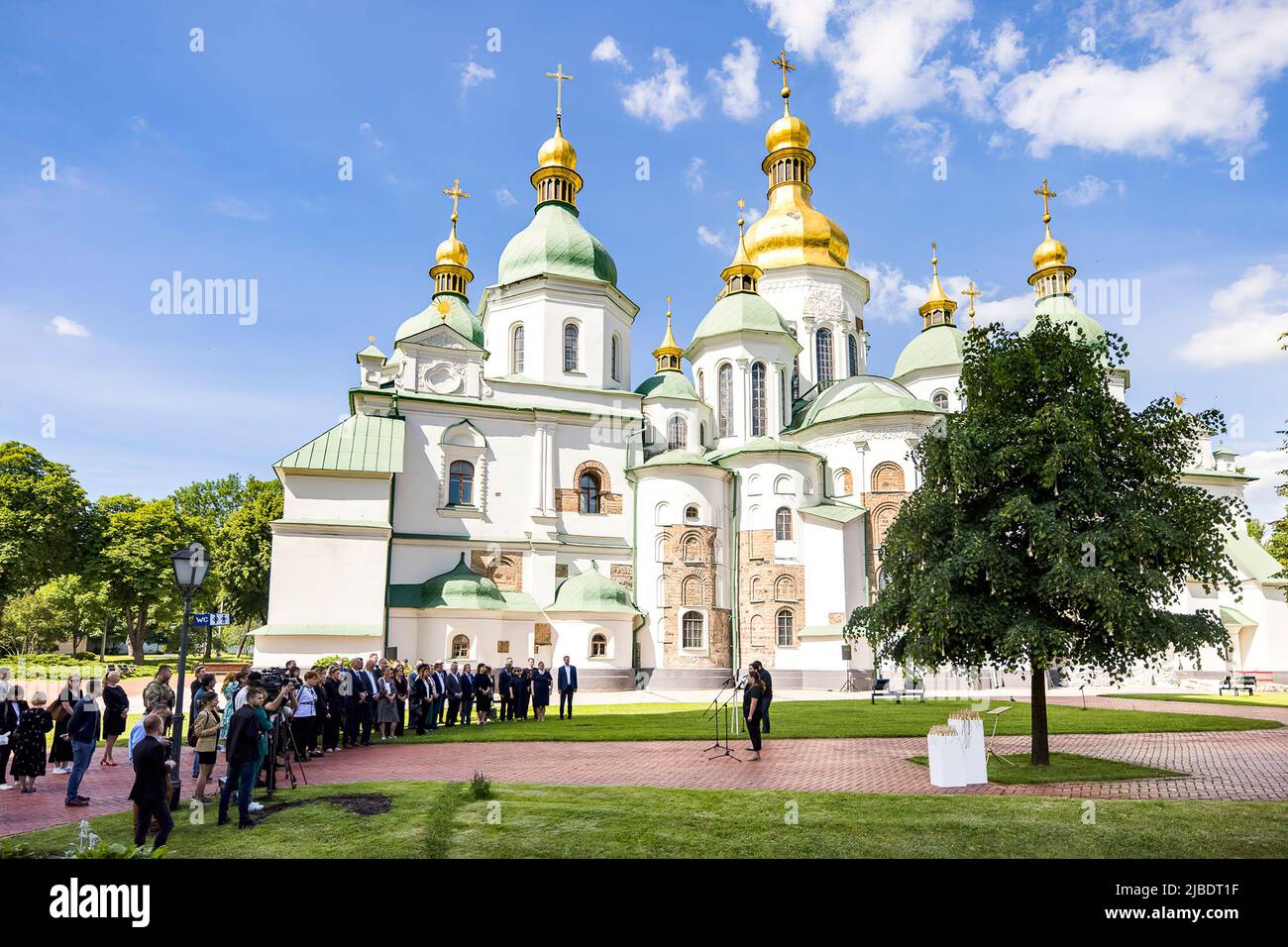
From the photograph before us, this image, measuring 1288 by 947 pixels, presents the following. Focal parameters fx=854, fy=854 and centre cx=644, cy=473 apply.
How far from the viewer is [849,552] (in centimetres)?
3738

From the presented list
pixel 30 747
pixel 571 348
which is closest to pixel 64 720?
pixel 30 747

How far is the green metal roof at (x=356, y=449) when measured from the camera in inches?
1311

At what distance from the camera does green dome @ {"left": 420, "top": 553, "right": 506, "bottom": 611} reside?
33.7 metres

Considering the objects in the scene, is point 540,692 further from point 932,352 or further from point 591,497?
point 932,352

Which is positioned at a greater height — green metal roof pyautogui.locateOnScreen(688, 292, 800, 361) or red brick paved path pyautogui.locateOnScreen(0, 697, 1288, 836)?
green metal roof pyautogui.locateOnScreen(688, 292, 800, 361)

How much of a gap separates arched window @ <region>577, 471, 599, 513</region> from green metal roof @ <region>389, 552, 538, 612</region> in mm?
5691

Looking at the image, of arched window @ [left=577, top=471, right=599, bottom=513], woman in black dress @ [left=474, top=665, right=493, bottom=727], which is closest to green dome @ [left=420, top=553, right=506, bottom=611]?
arched window @ [left=577, top=471, right=599, bottom=513]

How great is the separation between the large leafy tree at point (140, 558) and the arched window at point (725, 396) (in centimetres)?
3342

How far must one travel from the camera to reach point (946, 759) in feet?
39.0

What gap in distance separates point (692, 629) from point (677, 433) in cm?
1064

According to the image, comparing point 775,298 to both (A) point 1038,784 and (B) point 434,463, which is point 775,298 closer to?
(B) point 434,463

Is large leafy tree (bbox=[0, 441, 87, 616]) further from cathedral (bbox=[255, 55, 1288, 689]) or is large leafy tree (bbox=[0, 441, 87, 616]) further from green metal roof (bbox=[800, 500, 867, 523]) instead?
green metal roof (bbox=[800, 500, 867, 523])
